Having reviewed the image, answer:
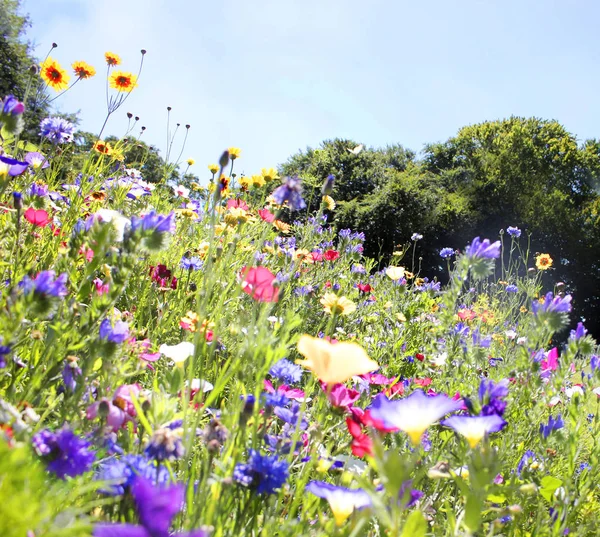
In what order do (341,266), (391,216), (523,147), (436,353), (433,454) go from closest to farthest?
(433,454), (436,353), (341,266), (391,216), (523,147)

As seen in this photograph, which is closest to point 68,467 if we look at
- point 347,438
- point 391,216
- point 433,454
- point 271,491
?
point 271,491

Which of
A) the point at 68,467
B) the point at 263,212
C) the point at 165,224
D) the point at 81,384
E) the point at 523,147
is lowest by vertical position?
the point at 68,467

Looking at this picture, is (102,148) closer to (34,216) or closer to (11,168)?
(34,216)

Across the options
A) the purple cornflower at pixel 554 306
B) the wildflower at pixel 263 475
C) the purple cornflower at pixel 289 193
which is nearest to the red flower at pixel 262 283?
the purple cornflower at pixel 289 193

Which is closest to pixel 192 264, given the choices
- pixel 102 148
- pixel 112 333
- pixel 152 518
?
pixel 102 148

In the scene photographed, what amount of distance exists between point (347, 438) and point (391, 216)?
51.7 feet

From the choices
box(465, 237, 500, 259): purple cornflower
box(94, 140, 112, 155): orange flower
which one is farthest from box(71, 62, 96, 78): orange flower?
box(465, 237, 500, 259): purple cornflower

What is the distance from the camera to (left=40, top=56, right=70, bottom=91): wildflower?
3088mm

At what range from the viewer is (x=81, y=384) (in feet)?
3.21

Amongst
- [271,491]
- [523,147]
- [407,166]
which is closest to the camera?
[271,491]

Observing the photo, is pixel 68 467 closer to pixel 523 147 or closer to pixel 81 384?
pixel 81 384

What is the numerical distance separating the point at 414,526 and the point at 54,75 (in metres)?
3.46

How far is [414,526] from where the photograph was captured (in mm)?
748

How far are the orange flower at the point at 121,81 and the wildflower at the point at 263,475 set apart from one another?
A: 10.9ft
